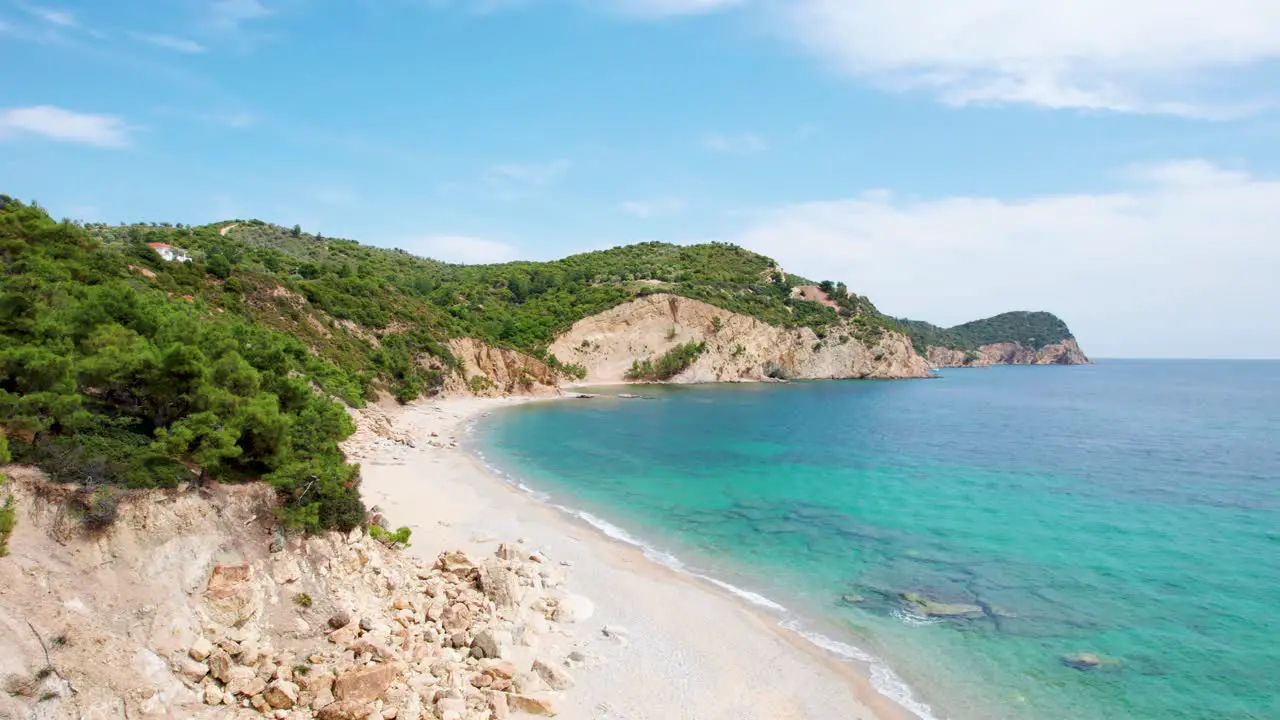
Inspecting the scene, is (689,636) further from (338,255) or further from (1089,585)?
(338,255)

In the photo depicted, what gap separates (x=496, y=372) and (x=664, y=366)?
106ft

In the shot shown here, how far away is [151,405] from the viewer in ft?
41.7

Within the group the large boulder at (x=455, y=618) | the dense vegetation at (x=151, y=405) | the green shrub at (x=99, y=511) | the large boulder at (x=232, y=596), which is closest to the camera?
the green shrub at (x=99, y=511)

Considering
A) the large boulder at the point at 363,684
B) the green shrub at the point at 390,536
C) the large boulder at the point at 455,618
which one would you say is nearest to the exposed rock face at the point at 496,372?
the green shrub at the point at 390,536

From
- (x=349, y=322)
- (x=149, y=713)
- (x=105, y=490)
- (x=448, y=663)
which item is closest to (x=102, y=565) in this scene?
(x=105, y=490)

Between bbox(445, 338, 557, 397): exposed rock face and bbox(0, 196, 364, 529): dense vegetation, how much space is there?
41.8 metres

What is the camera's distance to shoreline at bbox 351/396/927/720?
1131 cm

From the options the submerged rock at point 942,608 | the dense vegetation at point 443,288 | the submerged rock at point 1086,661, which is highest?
the dense vegetation at point 443,288

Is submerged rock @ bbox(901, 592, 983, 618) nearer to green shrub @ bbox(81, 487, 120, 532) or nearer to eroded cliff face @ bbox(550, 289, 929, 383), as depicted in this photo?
green shrub @ bbox(81, 487, 120, 532)

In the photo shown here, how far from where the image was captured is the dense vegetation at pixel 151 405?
1051 centimetres

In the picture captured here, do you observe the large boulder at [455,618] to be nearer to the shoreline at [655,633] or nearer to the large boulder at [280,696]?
the shoreline at [655,633]

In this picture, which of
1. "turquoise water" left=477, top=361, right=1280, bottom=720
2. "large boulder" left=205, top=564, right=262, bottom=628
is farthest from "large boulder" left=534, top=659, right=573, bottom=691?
"turquoise water" left=477, top=361, right=1280, bottom=720

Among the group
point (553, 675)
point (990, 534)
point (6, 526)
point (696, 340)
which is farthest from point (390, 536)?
point (696, 340)

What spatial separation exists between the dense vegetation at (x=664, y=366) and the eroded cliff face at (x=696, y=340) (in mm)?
799
